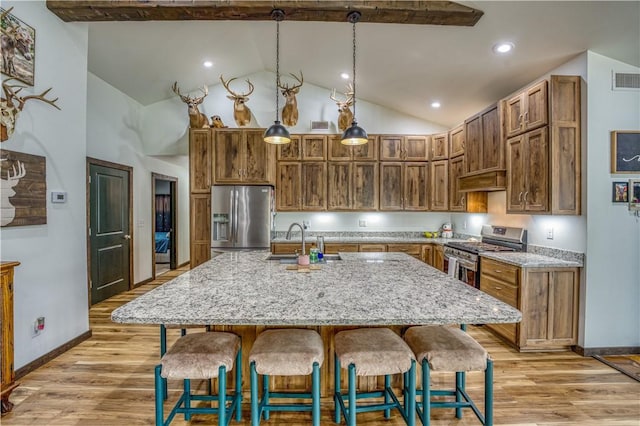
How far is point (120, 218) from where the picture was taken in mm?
4988

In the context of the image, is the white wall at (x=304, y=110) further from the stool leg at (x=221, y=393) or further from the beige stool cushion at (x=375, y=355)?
the stool leg at (x=221, y=393)

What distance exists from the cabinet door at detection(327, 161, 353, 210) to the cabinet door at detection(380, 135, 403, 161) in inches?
23.1

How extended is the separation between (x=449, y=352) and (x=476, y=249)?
2456 millimetres

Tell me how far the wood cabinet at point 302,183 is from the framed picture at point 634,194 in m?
3.50

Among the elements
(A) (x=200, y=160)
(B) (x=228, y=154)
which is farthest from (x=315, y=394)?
(A) (x=200, y=160)

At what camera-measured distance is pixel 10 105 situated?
241 centimetres

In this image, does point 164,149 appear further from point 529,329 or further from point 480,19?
point 529,329

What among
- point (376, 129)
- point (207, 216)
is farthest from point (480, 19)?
point (207, 216)

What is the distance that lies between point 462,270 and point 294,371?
9.82 feet

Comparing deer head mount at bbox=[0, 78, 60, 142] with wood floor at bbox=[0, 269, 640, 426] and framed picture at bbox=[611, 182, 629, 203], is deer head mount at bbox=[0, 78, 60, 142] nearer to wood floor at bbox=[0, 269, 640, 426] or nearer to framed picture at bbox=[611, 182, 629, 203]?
wood floor at bbox=[0, 269, 640, 426]

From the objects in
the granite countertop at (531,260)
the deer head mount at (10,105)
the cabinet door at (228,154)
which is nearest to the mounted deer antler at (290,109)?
the cabinet door at (228,154)

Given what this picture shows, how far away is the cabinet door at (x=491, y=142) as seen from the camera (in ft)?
11.8

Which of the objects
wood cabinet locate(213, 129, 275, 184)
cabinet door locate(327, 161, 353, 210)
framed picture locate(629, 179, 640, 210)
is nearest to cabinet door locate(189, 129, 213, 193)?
wood cabinet locate(213, 129, 275, 184)

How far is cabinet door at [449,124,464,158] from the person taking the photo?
176 inches
